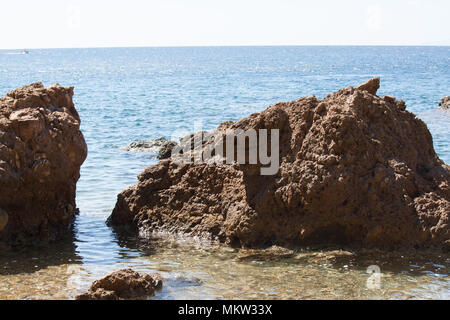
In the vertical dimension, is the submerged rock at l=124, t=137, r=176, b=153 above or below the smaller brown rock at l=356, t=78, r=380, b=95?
below

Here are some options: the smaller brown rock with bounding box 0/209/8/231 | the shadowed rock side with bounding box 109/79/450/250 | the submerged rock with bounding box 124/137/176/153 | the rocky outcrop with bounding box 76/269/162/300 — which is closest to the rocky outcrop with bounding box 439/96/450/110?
the submerged rock with bounding box 124/137/176/153

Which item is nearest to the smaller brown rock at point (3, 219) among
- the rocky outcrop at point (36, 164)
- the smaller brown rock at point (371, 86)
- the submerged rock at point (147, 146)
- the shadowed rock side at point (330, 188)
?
the rocky outcrop at point (36, 164)

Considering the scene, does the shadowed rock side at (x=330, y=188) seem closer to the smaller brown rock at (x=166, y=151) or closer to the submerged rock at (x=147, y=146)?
the smaller brown rock at (x=166, y=151)

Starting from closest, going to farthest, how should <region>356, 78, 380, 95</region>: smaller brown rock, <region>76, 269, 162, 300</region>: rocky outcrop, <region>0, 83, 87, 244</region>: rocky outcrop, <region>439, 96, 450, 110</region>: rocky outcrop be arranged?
<region>76, 269, 162, 300</region>: rocky outcrop → <region>0, 83, 87, 244</region>: rocky outcrop → <region>356, 78, 380, 95</region>: smaller brown rock → <region>439, 96, 450, 110</region>: rocky outcrop

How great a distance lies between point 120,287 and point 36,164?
2.58 m

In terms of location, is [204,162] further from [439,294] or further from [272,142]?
[439,294]

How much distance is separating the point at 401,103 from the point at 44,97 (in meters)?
4.78

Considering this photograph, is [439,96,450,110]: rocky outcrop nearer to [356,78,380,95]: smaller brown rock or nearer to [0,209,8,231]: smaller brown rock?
[356,78,380,95]: smaller brown rock

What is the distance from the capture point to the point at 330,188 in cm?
717

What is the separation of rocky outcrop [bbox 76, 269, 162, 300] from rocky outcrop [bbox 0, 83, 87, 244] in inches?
81.9

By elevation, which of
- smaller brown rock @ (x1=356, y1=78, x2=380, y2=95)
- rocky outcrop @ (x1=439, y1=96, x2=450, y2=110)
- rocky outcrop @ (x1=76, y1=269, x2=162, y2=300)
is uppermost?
smaller brown rock @ (x1=356, y1=78, x2=380, y2=95)

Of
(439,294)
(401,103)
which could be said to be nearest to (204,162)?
(401,103)

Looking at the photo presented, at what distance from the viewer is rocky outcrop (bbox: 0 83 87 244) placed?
7480 millimetres

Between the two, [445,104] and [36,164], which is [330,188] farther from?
[445,104]
